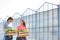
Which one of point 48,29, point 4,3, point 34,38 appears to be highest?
point 4,3

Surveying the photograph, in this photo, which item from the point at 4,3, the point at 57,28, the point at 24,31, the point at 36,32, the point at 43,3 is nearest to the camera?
the point at 24,31

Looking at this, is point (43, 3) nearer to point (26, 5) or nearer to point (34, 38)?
point (26, 5)

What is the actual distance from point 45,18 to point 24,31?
679 cm

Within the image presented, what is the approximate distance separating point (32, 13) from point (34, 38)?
6.06 ft

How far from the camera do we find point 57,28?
948 cm

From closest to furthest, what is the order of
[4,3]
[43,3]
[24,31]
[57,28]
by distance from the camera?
[24,31] < [57,28] < [4,3] < [43,3]

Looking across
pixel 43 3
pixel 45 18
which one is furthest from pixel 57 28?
pixel 43 3

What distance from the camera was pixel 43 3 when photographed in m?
10.8

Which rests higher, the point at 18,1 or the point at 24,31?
the point at 18,1

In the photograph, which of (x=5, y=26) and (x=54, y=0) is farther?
(x=54, y=0)

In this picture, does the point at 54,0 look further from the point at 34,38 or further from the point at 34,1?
the point at 34,38

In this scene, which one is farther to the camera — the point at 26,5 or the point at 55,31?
the point at 26,5

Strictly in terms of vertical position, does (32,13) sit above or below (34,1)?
below

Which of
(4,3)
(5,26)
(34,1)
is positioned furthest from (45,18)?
(5,26)
